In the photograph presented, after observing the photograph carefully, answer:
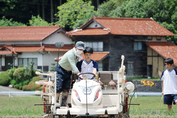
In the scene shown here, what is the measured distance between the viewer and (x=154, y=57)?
3591cm

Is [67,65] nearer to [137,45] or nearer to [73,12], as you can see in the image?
[137,45]

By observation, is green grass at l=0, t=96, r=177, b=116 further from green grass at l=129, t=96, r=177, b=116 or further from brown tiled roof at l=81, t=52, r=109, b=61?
brown tiled roof at l=81, t=52, r=109, b=61

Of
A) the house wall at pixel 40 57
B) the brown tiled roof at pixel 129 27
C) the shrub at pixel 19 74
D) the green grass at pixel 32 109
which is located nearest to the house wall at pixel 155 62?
the brown tiled roof at pixel 129 27

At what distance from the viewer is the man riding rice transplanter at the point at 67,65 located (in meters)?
8.40

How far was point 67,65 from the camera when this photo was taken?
8.84 m

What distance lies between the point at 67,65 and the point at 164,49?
2742cm

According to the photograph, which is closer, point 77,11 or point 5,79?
point 5,79

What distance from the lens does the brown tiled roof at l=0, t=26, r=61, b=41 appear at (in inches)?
1566

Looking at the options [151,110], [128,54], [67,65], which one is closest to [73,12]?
[128,54]

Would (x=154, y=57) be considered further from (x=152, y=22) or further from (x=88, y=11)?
(x=88, y=11)

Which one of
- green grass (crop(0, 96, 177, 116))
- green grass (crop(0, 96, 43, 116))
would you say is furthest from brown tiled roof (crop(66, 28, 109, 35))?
green grass (crop(0, 96, 43, 116))

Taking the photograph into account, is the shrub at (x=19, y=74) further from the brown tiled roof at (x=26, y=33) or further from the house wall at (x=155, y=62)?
the house wall at (x=155, y=62)

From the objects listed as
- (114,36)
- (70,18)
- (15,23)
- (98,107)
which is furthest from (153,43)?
(98,107)

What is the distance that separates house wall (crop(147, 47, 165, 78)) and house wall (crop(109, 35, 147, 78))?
0.51 m
